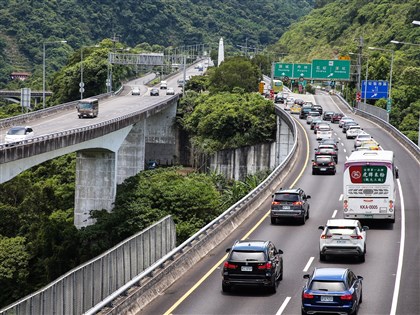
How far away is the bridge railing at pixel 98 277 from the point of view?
22.8 meters

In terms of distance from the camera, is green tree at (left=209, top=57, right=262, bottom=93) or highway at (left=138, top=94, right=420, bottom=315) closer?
highway at (left=138, top=94, right=420, bottom=315)

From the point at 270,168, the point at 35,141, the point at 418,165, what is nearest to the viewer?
the point at 35,141

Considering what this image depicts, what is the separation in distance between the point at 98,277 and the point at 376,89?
102m

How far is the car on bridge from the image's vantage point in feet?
88.9

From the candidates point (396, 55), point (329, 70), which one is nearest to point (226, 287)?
point (329, 70)

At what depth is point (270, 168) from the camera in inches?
3661

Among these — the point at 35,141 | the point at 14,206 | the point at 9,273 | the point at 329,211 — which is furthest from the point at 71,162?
the point at 329,211

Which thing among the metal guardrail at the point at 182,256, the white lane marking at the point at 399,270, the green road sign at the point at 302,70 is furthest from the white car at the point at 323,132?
the green road sign at the point at 302,70

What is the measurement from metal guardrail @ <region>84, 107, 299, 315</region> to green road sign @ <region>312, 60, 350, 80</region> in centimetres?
8526

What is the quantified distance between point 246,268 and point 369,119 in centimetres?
8201

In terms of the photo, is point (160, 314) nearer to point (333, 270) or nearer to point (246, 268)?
point (246, 268)

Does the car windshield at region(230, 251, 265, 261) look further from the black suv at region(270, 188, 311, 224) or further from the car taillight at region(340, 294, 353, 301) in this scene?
the black suv at region(270, 188, 311, 224)

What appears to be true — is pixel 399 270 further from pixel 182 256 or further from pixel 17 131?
pixel 17 131

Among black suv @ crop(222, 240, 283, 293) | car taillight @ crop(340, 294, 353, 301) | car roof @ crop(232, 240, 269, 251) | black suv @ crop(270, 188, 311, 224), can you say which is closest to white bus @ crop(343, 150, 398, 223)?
black suv @ crop(270, 188, 311, 224)
